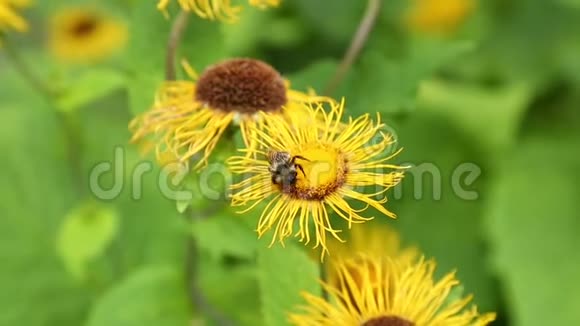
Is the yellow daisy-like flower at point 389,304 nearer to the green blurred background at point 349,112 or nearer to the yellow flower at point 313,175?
the yellow flower at point 313,175

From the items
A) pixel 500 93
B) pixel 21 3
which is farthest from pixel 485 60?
pixel 21 3

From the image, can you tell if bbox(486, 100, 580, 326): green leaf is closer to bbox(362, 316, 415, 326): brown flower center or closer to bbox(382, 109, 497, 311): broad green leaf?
bbox(382, 109, 497, 311): broad green leaf

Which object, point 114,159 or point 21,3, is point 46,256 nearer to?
point 114,159

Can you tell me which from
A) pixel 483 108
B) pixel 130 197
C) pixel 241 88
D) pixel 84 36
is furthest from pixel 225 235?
pixel 84 36

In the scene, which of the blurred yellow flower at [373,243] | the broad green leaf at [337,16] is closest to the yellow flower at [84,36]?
the broad green leaf at [337,16]

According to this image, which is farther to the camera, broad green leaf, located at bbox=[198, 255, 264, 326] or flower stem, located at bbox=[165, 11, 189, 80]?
broad green leaf, located at bbox=[198, 255, 264, 326]

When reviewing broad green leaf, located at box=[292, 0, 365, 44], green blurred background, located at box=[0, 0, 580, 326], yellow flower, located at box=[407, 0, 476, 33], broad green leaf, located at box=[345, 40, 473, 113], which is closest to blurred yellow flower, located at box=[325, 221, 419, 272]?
green blurred background, located at box=[0, 0, 580, 326]
